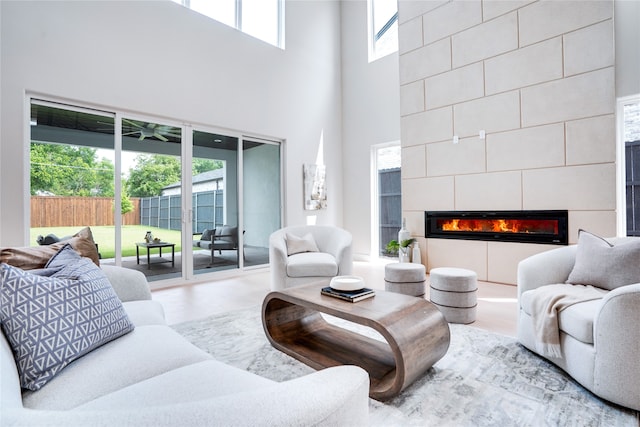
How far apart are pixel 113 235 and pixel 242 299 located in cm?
185

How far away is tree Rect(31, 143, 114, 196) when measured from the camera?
354 cm

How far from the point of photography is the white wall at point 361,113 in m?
5.94

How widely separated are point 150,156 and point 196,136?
717 mm

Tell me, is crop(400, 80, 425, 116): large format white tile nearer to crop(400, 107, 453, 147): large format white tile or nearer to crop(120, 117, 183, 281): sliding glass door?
crop(400, 107, 453, 147): large format white tile

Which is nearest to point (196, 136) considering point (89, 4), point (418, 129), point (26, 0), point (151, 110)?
point (151, 110)

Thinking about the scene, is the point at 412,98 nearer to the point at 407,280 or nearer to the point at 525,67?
the point at 525,67

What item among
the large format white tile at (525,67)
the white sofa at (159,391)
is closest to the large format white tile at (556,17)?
the large format white tile at (525,67)

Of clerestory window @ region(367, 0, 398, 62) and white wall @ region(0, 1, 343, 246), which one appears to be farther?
clerestory window @ region(367, 0, 398, 62)

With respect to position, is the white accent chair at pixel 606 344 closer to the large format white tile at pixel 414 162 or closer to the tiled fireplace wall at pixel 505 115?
the tiled fireplace wall at pixel 505 115

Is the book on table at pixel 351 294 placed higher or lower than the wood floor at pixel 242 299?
higher

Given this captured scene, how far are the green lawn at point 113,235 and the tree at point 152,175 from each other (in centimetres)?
48

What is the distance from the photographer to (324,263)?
3.54 m

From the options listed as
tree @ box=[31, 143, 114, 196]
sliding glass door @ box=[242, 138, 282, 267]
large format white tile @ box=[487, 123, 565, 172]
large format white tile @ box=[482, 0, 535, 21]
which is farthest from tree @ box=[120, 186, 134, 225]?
large format white tile @ box=[482, 0, 535, 21]

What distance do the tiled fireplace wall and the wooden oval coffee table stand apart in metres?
2.92
